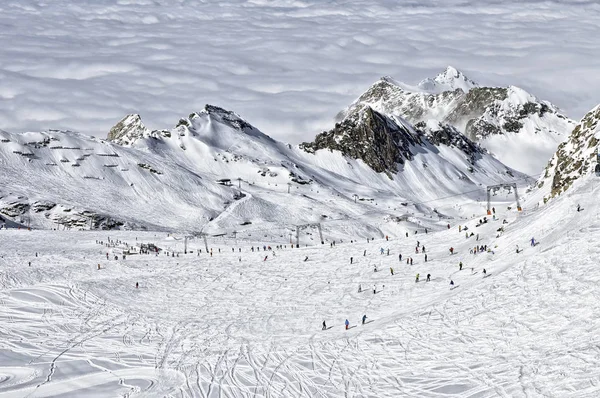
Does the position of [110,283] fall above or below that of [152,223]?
above

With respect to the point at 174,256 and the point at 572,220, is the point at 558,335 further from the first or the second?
the point at 174,256

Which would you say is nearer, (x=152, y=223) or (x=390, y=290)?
(x=390, y=290)

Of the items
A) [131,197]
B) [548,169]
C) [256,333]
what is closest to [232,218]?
[131,197]

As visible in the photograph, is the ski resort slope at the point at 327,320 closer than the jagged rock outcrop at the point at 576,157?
Yes

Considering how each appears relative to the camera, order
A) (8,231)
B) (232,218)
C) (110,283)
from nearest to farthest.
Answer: (110,283), (8,231), (232,218)

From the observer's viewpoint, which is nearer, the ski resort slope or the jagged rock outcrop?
the ski resort slope
